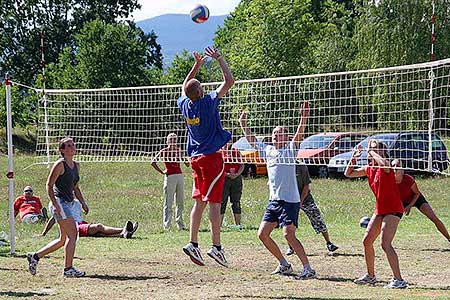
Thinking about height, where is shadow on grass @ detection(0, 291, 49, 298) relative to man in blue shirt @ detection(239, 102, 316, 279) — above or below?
below

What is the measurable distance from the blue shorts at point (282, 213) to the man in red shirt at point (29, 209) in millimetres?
7637

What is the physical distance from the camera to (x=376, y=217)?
9961mm

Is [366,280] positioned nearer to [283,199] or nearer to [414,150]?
[283,199]

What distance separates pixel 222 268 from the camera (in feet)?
37.8

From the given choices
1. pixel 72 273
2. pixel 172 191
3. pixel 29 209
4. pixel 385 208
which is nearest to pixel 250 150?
pixel 172 191

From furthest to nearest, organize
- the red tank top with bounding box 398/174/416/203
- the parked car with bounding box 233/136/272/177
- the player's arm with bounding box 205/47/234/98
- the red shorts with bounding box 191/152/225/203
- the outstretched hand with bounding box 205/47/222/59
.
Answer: the parked car with bounding box 233/136/272/177 → the red tank top with bounding box 398/174/416/203 → the red shorts with bounding box 191/152/225/203 → the outstretched hand with bounding box 205/47/222/59 → the player's arm with bounding box 205/47/234/98

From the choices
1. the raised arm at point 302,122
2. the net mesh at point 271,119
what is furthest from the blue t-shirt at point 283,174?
the net mesh at point 271,119

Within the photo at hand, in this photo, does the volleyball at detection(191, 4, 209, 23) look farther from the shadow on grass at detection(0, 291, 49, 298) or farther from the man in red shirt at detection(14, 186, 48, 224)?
the man in red shirt at detection(14, 186, 48, 224)

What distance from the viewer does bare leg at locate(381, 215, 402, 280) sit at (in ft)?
31.8

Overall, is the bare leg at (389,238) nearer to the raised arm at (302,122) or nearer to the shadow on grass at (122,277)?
the raised arm at (302,122)

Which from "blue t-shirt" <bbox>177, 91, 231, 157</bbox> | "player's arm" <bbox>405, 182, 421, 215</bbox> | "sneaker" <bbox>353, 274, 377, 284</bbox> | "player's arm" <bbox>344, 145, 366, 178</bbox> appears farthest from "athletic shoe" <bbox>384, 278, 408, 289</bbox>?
"player's arm" <bbox>405, 182, 421, 215</bbox>

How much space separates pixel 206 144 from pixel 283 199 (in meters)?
1.24

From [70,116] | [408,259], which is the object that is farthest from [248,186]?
[408,259]

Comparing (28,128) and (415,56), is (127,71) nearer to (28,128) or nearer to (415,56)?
(28,128)
